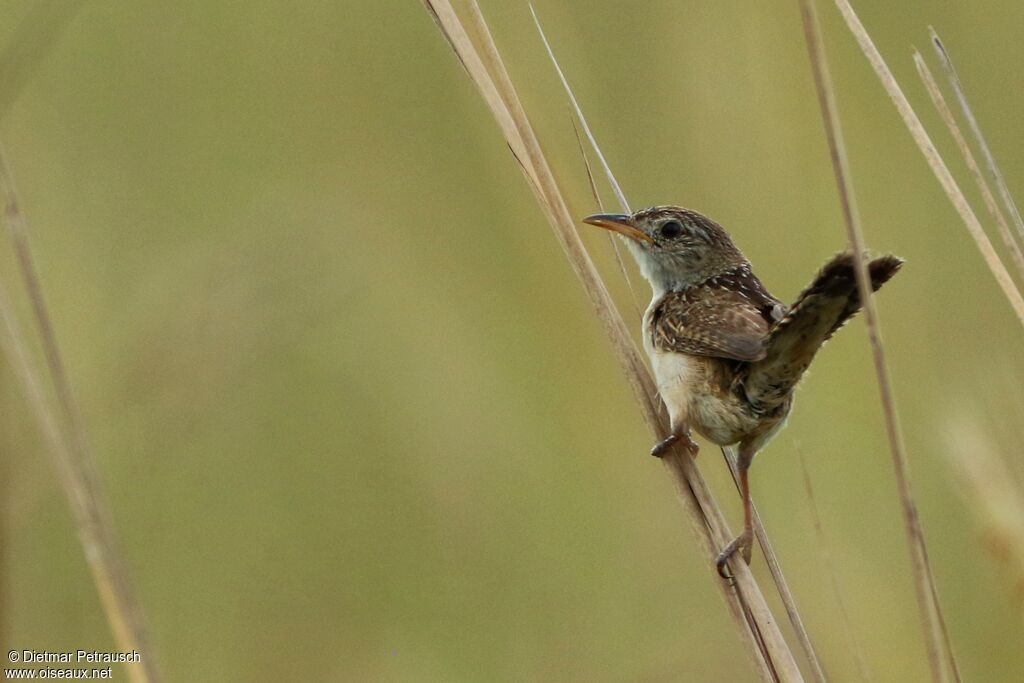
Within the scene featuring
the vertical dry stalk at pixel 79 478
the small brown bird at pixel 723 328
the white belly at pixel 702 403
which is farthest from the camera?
the white belly at pixel 702 403

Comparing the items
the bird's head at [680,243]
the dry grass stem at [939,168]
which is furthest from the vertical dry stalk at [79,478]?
the bird's head at [680,243]

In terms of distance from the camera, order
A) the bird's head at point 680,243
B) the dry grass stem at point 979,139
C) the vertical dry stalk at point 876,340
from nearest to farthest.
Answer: the vertical dry stalk at point 876,340 → the dry grass stem at point 979,139 → the bird's head at point 680,243

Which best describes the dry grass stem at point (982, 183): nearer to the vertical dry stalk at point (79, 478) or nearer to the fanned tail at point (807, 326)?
the fanned tail at point (807, 326)

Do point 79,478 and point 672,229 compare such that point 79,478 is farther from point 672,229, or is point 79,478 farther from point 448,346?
point 448,346

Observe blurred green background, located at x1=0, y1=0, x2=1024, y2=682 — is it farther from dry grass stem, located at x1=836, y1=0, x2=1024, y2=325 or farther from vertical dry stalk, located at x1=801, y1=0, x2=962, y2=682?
vertical dry stalk, located at x1=801, y1=0, x2=962, y2=682

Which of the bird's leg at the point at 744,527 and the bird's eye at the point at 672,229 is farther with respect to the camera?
the bird's eye at the point at 672,229

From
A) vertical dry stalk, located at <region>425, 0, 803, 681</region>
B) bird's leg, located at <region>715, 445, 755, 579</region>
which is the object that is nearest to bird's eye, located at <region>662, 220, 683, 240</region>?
bird's leg, located at <region>715, 445, 755, 579</region>

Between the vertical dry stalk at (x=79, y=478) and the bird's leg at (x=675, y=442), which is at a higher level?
the vertical dry stalk at (x=79, y=478)

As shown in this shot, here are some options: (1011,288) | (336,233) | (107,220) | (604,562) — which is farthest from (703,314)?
(107,220)

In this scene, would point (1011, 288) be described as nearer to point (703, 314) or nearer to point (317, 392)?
point (703, 314)
